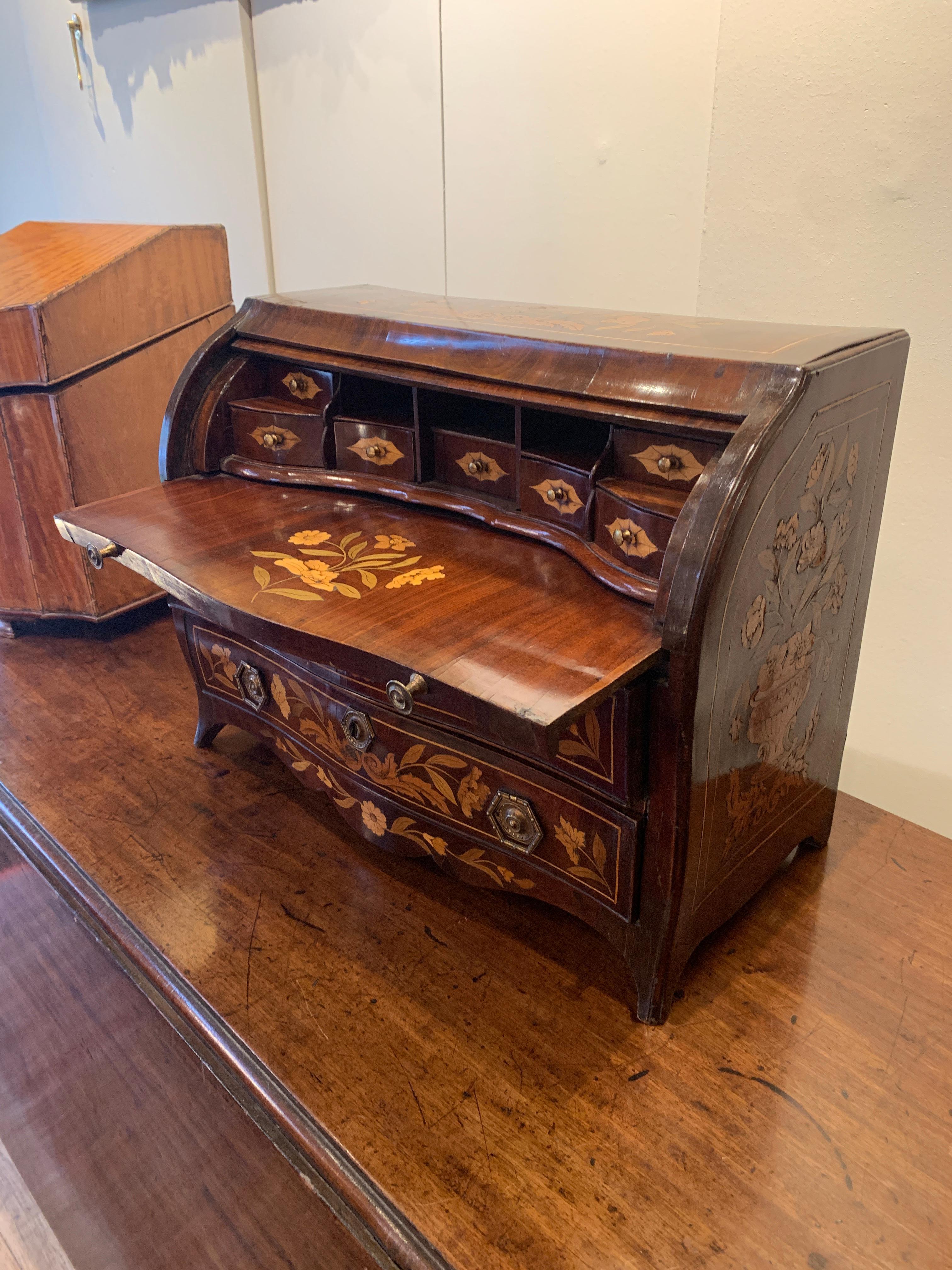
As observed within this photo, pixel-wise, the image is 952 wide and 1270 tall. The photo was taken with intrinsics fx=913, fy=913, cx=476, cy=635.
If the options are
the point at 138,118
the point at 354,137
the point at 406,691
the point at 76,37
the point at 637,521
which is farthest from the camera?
the point at 76,37

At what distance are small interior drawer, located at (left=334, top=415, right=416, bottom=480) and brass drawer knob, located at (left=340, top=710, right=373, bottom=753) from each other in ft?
1.16

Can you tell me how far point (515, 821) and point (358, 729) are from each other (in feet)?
0.84

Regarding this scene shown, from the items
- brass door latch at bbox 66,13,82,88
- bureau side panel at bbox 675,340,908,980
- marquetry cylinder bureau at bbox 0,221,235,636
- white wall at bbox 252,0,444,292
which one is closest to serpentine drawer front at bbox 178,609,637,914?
bureau side panel at bbox 675,340,908,980

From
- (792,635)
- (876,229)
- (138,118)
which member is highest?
(138,118)

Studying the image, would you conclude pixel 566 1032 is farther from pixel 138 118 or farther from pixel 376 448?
pixel 138 118

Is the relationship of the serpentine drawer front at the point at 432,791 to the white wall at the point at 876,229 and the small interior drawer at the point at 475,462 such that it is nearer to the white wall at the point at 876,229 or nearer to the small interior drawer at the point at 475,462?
the small interior drawer at the point at 475,462

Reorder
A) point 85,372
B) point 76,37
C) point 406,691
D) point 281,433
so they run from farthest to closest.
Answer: point 76,37 < point 85,372 < point 281,433 < point 406,691

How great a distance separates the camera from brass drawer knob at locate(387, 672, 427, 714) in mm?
856

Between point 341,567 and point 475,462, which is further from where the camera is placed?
point 475,462

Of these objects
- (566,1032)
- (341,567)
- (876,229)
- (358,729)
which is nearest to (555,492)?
(341,567)

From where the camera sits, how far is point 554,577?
1.08 metres

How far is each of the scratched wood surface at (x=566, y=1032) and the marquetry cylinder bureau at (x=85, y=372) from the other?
0.54 meters

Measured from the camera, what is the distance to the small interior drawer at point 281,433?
1.41m

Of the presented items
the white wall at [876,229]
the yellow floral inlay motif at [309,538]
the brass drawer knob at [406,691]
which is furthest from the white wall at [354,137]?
the brass drawer knob at [406,691]
